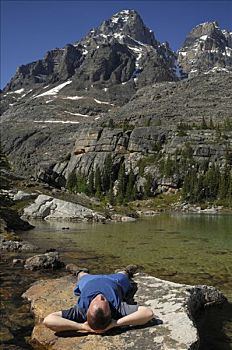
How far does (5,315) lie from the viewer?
1278cm

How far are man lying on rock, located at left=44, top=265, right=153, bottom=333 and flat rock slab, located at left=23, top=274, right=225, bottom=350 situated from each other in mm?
229

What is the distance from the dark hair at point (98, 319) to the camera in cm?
955

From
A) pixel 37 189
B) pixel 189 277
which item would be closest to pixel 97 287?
pixel 189 277

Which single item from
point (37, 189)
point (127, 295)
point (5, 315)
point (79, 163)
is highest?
point (79, 163)

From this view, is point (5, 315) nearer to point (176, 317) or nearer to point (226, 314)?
point (176, 317)

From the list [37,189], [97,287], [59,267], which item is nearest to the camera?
[97,287]

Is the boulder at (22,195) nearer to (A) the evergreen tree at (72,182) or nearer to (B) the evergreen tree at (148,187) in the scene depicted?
(B) the evergreen tree at (148,187)

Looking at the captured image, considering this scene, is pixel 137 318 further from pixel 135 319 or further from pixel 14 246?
pixel 14 246

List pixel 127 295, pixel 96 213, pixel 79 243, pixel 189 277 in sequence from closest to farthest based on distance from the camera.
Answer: pixel 127 295
pixel 189 277
pixel 79 243
pixel 96 213

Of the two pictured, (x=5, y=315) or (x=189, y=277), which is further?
(x=189, y=277)

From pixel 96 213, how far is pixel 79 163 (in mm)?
122693

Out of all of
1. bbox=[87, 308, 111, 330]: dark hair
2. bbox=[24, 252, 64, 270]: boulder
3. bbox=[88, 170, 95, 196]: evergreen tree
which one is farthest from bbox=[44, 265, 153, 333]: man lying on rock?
bbox=[88, 170, 95, 196]: evergreen tree

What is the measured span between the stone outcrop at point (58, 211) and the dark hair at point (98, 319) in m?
52.5

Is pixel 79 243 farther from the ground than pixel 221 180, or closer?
closer
